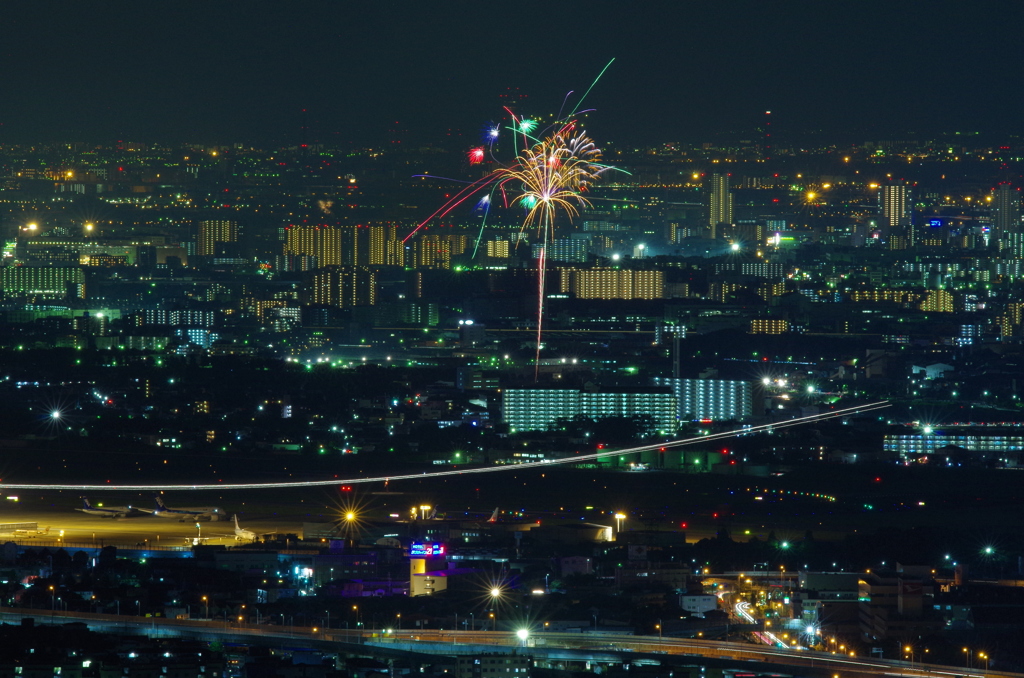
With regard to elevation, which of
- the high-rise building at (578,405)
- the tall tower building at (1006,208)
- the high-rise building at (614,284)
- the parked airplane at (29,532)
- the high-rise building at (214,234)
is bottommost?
the parked airplane at (29,532)

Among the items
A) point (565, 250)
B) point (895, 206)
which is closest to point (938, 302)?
point (565, 250)

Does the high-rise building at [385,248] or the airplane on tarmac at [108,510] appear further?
the high-rise building at [385,248]

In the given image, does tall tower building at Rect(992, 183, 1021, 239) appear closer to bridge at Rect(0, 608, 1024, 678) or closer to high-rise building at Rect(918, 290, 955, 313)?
high-rise building at Rect(918, 290, 955, 313)

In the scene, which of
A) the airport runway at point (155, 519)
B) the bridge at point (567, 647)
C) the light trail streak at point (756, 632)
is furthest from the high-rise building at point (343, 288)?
the bridge at point (567, 647)

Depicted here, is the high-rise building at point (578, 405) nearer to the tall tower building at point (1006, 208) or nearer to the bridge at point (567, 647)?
the bridge at point (567, 647)

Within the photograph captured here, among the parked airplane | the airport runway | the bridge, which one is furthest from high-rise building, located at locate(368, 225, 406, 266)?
the bridge
